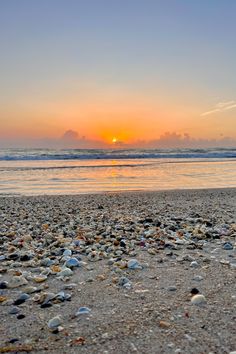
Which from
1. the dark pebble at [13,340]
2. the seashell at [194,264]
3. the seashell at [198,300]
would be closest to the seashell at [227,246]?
the seashell at [194,264]

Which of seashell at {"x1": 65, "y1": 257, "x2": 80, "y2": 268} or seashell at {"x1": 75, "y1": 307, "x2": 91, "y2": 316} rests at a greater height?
seashell at {"x1": 65, "y1": 257, "x2": 80, "y2": 268}

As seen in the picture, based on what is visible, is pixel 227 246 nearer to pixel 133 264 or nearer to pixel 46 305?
pixel 133 264

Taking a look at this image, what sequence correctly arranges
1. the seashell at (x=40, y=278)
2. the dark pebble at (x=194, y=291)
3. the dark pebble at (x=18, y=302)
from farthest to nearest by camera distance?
the seashell at (x=40, y=278) → the dark pebble at (x=194, y=291) → the dark pebble at (x=18, y=302)

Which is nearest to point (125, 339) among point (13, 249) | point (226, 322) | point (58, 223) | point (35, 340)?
point (35, 340)

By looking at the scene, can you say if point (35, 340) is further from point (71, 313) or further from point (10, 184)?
point (10, 184)

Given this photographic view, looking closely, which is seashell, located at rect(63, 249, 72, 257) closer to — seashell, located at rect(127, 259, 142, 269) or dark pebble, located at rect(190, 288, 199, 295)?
seashell, located at rect(127, 259, 142, 269)

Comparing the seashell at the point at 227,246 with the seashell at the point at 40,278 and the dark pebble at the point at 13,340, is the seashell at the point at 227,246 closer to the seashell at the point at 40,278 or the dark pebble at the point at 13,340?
the seashell at the point at 40,278

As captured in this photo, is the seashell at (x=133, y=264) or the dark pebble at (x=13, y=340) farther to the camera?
the seashell at (x=133, y=264)

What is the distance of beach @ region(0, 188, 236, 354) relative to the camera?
2.66 meters

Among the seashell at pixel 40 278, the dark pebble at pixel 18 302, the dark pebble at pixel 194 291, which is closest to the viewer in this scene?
the dark pebble at pixel 18 302

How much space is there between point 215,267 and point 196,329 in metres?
1.73

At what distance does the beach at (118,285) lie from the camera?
2.66 meters

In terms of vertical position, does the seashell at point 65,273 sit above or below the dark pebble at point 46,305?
above

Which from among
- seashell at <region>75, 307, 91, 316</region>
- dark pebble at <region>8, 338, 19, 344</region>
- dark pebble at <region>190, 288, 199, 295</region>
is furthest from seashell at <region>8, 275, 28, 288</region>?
dark pebble at <region>190, 288, 199, 295</region>
